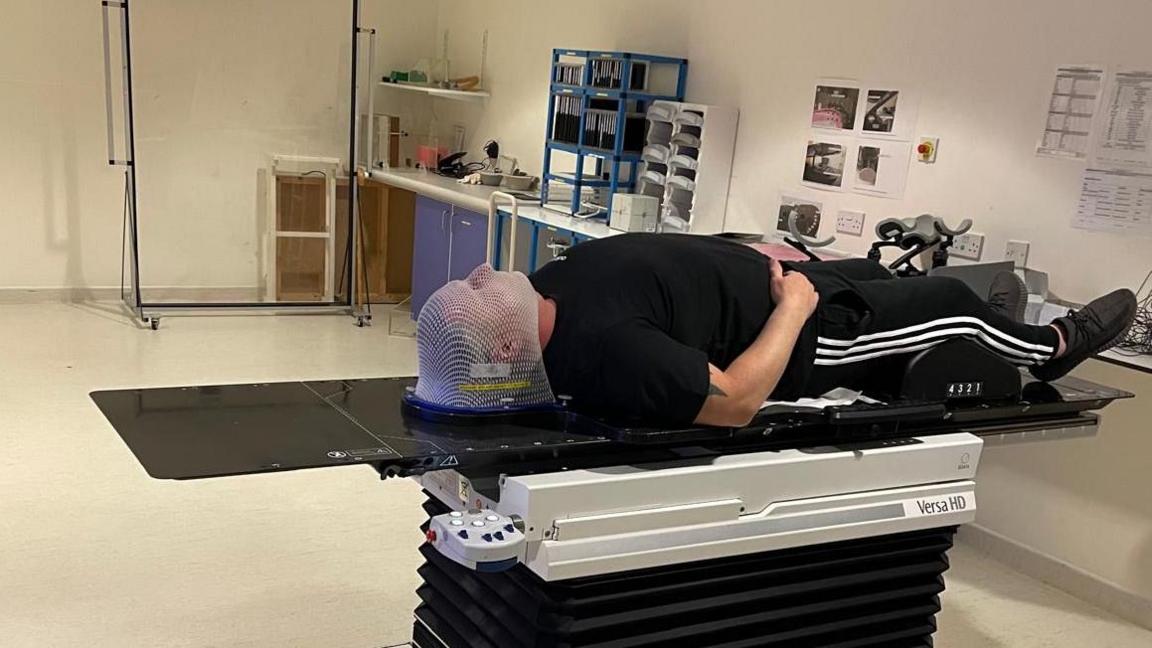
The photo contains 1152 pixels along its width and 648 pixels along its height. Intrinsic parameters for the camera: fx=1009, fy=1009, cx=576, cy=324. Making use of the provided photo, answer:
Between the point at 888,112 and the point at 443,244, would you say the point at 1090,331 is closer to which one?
the point at 888,112

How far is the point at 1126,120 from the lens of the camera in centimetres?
308

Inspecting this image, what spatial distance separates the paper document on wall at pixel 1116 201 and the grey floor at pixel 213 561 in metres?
1.19

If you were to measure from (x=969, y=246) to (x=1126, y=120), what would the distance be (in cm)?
64

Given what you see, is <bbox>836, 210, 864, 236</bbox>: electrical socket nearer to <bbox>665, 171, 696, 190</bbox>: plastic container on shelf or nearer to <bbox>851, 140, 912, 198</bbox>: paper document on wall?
<bbox>851, 140, 912, 198</bbox>: paper document on wall

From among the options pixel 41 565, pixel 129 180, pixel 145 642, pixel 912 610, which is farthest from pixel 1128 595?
pixel 129 180

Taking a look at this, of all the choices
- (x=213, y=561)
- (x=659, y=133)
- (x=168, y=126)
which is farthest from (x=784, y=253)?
(x=168, y=126)

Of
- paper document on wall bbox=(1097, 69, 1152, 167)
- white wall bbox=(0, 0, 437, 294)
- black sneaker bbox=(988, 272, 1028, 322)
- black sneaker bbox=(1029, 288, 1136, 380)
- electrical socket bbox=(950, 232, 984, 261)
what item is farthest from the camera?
white wall bbox=(0, 0, 437, 294)

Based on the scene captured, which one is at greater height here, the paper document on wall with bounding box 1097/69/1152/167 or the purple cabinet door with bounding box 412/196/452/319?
the paper document on wall with bounding box 1097/69/1152/167

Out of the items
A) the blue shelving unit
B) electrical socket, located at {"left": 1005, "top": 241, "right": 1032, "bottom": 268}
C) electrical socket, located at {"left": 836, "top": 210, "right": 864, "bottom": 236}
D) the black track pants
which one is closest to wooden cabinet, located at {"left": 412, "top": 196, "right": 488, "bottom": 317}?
the blue shelving unit

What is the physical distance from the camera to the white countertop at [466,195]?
464 cm

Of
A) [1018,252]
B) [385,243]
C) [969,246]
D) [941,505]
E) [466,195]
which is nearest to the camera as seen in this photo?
[941,505]

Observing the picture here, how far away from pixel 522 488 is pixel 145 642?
54.0 inches

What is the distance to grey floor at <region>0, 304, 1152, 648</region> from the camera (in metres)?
2.58

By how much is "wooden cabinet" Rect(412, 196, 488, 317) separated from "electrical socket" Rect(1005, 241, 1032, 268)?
2638mm
